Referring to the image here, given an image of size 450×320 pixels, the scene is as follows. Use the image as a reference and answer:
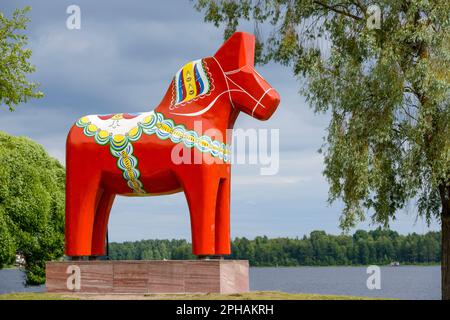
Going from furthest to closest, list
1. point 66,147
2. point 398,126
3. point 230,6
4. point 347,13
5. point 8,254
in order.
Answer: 1. point 8,254
2. point 230,6
3. point 347,13
4. point 398,126
5. point 66,147

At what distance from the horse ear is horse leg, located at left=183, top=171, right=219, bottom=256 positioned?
225 centimetres

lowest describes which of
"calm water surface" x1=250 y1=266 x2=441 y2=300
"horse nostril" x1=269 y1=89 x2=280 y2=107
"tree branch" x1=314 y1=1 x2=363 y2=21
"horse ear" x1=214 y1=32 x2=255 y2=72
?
"calm water surface" x1=250 y1=266 x2=441 y2=300

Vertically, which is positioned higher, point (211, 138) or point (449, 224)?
point (211, 138)

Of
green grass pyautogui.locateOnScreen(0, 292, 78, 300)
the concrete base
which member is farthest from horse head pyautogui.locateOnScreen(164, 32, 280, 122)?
green grass pyautogui.locateOnScreen(0, 292, 78, 300)

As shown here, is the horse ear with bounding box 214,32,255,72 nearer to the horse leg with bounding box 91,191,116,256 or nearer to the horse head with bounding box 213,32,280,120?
the horse head with bounding box 213,32,280,120

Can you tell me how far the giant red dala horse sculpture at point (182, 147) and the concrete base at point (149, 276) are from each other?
0.36m

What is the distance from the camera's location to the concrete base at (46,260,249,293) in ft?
41.2

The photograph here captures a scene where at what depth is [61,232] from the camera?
27.9m

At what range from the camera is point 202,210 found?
503 inches

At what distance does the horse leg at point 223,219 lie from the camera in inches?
522

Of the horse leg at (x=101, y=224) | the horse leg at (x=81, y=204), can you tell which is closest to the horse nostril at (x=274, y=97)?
the horse leg at (x=81, y=204)
